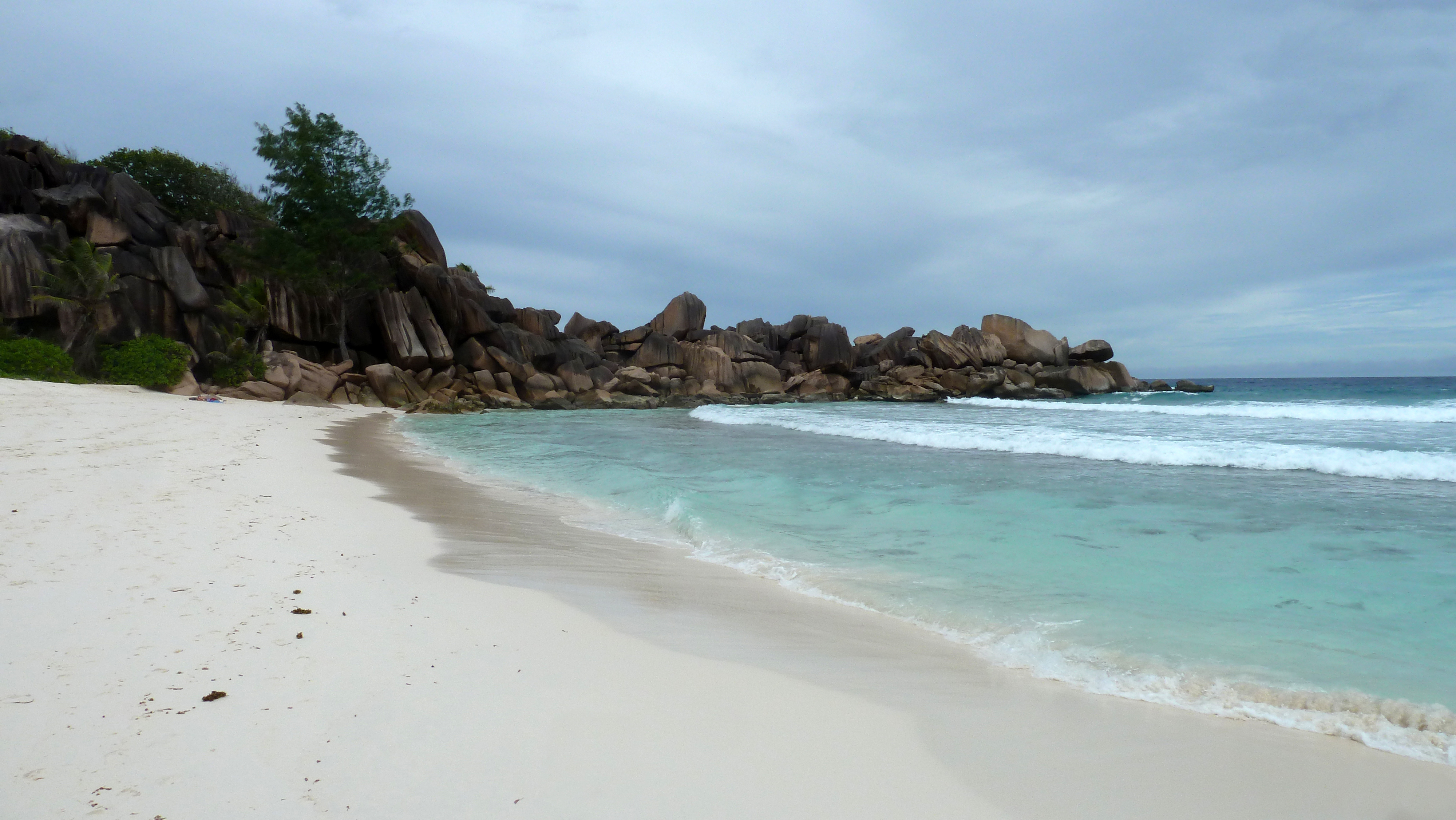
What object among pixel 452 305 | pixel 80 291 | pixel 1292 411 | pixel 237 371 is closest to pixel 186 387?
pixel 237 371

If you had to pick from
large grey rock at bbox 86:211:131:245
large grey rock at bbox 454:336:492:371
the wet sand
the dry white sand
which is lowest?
the wet sand

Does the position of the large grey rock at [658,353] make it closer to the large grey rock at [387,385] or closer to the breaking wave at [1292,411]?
the large grey rock at [387,385]

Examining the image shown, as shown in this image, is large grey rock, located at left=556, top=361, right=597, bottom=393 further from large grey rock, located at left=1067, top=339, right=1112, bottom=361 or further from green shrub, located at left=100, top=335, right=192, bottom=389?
large grey rock, located at left=1067, top=339, right=1112, bottom=361

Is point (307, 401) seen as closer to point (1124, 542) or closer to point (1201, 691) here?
point (1124, 542)

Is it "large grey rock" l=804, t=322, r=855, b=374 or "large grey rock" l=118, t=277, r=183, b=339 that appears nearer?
"large grey rock" l=118, t=277, r=183, b=339

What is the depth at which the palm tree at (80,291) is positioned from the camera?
76.2ft

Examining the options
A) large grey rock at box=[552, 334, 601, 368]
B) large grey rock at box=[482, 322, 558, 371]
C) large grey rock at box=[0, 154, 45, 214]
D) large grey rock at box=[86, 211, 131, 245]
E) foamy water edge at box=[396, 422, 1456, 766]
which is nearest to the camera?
foamy water edge at box=[396, 422, 1456, 766]

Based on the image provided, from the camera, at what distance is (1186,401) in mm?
37062

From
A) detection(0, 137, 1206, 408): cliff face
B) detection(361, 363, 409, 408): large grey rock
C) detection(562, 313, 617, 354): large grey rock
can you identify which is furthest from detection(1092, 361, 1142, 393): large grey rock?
detection(361, 363, 409, 408): large grey rock

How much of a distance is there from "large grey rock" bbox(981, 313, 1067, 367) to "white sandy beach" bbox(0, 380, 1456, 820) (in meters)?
48.9

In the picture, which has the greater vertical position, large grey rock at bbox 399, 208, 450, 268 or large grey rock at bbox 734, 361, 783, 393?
large grey rock at bbox 399, 208, 450, 268

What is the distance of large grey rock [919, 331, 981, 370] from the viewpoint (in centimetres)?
4709

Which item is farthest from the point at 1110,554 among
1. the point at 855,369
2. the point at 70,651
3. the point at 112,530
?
the point at 855,369

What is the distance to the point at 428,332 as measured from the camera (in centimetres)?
3309
